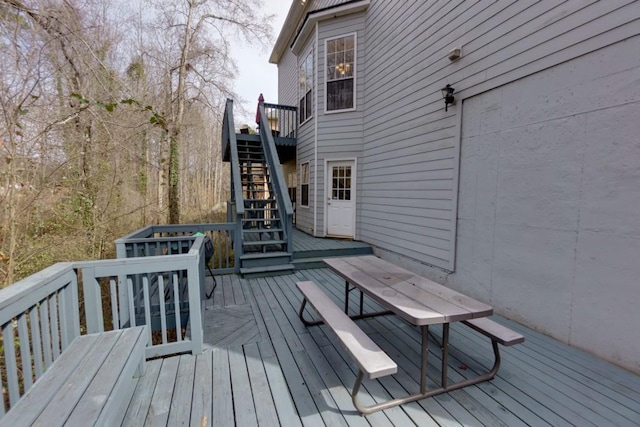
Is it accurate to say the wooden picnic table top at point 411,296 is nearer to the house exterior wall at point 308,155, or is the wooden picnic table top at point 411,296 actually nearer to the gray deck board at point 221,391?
the gray deck board at point 221,391

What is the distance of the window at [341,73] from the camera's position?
6.28 m

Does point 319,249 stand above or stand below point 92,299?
below

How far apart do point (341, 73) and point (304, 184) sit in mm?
2852

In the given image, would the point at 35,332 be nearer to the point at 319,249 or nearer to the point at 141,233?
the point at 141,233

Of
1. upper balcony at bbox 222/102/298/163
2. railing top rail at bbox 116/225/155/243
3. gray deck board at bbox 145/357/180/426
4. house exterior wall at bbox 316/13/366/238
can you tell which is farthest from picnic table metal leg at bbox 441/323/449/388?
upper balcony at bbox 222/102/298/163

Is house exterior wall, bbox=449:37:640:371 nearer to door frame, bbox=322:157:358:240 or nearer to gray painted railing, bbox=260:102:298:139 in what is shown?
door frame, bbox=322:157:358:240

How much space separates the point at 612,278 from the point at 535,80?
194cm

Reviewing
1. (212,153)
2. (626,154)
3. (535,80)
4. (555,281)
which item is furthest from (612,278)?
(212,153)

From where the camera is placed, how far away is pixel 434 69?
13.5 ft

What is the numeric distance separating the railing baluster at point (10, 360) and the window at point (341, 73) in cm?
617

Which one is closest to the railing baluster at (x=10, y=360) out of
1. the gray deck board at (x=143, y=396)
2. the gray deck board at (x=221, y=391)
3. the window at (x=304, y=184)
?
the gray deck board at (x=143, y=396)

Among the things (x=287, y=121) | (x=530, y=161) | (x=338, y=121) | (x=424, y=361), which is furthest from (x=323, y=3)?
(x=424, y=361)

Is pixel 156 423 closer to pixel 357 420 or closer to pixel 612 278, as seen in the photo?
pixel 357 420

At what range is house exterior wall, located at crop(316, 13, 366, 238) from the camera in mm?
6152
